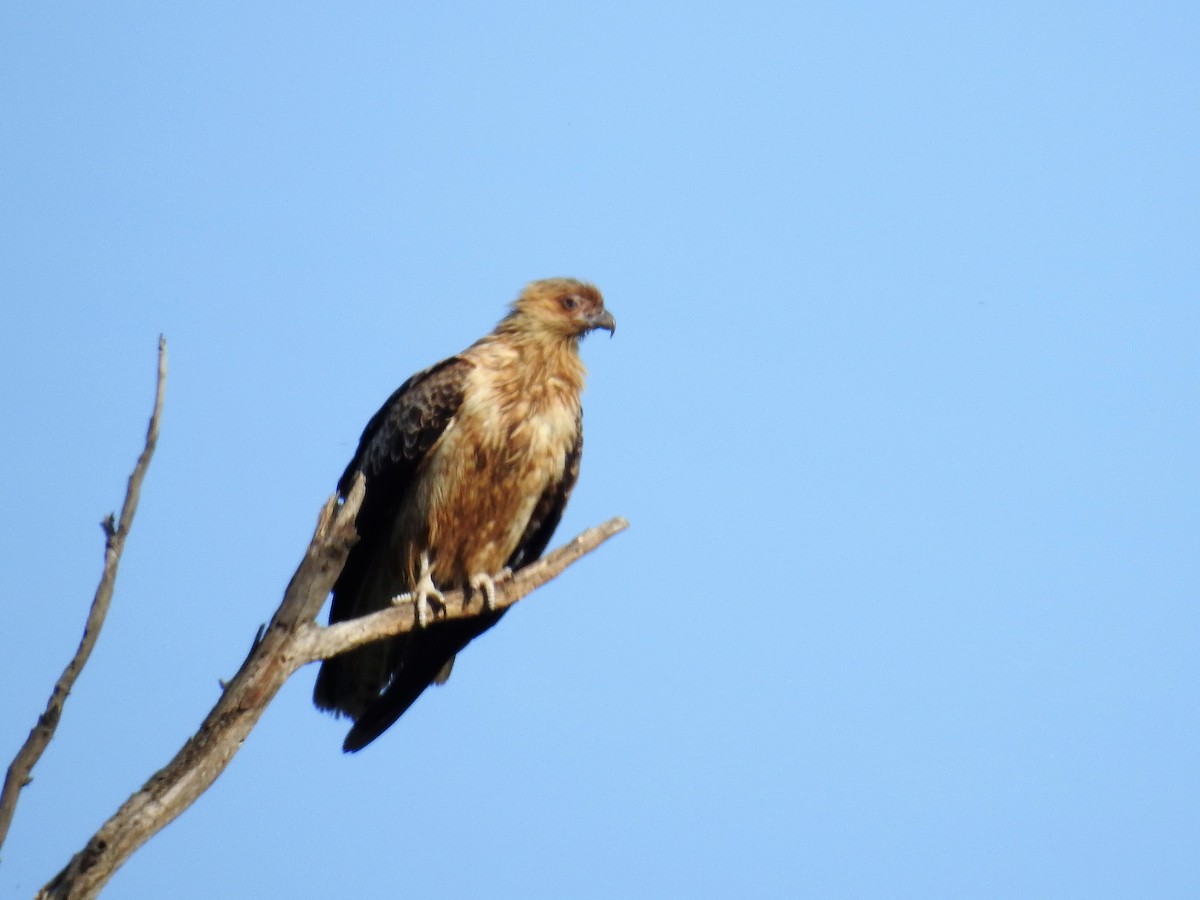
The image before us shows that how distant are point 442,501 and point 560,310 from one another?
5.00 ft

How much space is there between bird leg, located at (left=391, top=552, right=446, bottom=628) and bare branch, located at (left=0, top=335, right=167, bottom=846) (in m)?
2.15

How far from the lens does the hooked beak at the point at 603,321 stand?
8923 mm

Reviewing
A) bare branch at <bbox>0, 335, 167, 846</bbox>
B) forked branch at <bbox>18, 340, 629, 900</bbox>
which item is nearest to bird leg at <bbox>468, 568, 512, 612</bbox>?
forked branch at <bbox>18, 340, 629, 900</bbox>

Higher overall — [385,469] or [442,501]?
[385,469]

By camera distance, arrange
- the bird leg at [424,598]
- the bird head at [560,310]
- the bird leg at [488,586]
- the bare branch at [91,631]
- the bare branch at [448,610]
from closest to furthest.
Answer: the bare branch at [91,631] → the bare branch at [448,610] → the bird leg at [424,598] → the bird leg at [488,586] → the bird head at [560,310]

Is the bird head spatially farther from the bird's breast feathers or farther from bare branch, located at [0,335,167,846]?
bare branch, located at [0,335,167,846]

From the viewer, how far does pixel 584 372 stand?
343 inches

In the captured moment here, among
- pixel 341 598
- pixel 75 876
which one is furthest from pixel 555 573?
pixel 75 876

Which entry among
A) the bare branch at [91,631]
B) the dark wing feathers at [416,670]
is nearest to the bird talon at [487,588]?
the dark wing feathers at [416,670]

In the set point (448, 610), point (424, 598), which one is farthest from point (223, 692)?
point (448, 610)

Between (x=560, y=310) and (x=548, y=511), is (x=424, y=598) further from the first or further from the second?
(x=560, y=310)

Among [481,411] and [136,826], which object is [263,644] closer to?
[136,826]

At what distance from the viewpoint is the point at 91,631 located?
16.1ft

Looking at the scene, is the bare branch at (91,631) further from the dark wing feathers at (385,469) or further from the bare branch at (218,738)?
the dark wing feathers at (385,469)
